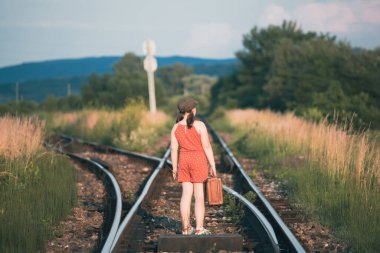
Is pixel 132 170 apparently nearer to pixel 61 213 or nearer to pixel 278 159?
pixel 278 159

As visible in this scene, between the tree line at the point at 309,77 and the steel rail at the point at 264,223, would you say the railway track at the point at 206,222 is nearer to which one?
the steel rail at the point at 264,223

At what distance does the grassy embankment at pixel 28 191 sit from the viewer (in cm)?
707

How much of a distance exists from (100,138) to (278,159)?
1219 cm

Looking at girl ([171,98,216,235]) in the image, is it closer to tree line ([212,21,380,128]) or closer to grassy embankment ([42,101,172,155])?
tree line ([212,21,380,128])

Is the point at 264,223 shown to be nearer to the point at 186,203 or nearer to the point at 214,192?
the point at 214,192

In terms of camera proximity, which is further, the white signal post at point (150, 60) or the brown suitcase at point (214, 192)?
the white signal post at point (150, 60)

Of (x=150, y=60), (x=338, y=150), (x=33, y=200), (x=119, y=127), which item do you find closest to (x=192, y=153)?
(x=33, y=200)

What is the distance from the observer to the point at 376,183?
9.01 meters

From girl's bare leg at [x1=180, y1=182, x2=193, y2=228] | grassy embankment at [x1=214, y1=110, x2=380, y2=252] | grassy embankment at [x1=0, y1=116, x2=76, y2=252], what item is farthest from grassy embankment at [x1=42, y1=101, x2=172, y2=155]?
girl's bare leg at [x1=180, y1=182, x2=193, y2=228]

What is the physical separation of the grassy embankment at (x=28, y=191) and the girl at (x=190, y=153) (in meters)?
1.98

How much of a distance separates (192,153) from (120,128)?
17871 mm

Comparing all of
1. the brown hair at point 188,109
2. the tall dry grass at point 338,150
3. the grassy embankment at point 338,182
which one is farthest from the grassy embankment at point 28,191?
the tall dry grass at point 338,150

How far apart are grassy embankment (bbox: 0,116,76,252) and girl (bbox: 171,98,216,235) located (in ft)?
6.50

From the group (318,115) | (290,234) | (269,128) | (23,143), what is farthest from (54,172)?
(318,115)
